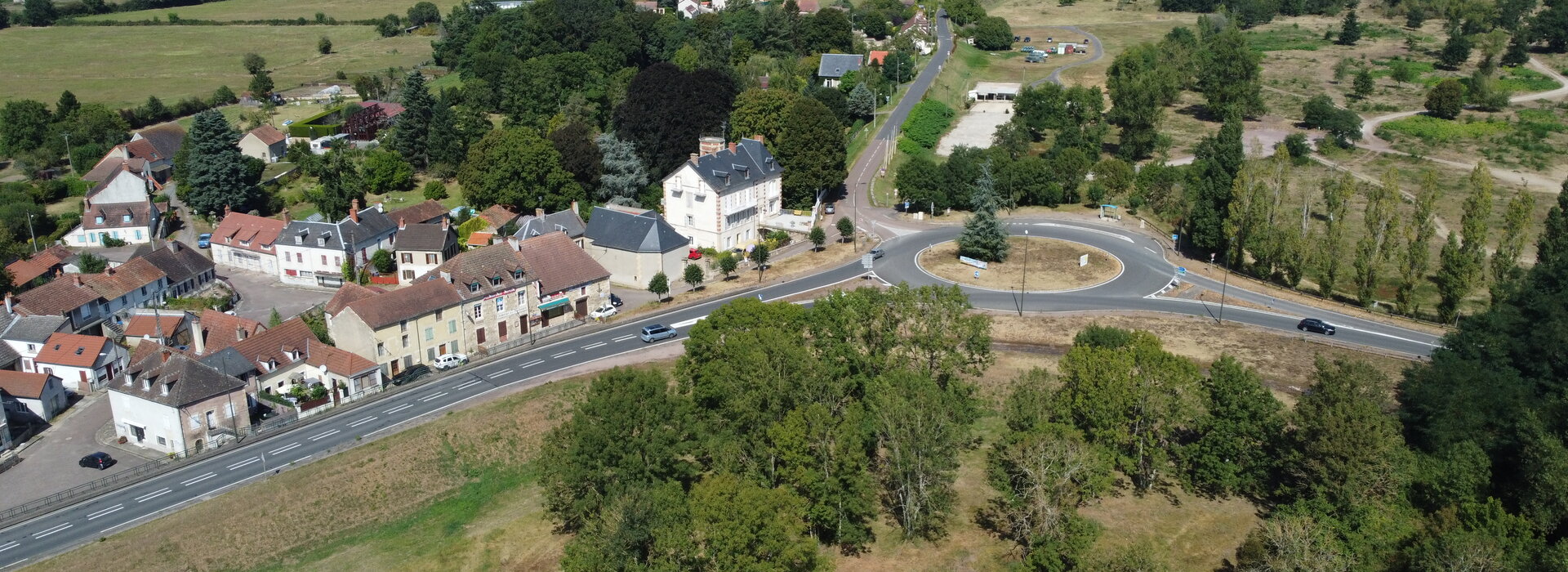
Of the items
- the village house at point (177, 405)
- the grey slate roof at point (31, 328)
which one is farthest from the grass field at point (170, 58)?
the village house at point (177, 405)

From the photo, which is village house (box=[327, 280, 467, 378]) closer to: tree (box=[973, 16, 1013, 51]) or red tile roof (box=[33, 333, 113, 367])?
red tile roof (box=[33, 333, 113, 367])

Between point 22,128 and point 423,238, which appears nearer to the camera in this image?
point 423,238

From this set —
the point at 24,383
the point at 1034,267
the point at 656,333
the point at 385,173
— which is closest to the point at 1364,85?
the point at 1034,267

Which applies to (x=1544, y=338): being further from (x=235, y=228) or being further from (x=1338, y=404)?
(x=235, y=228)

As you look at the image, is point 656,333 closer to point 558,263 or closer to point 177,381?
point 558,263

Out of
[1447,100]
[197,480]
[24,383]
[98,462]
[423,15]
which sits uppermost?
[423,15]

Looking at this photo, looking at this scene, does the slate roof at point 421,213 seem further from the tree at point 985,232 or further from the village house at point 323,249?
the tree at point 985,232

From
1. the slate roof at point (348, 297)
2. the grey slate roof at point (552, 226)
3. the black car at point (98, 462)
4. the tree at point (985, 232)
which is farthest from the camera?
the grey slate roof at point (552, 226)
